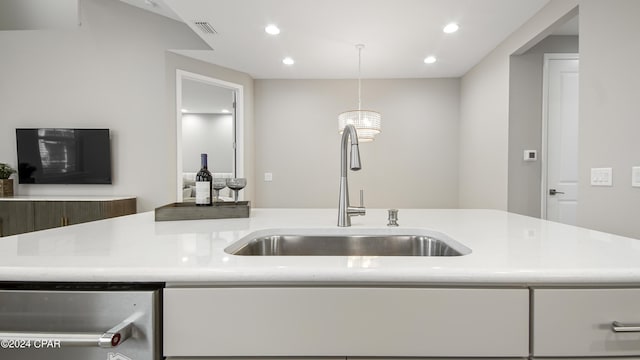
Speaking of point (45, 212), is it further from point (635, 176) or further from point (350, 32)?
point (635, 176)

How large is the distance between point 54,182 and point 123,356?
14.4ft

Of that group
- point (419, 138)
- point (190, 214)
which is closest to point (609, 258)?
point (190, 214)

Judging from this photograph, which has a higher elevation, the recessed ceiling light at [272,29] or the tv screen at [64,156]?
the recessed ceiling light at [272,29]

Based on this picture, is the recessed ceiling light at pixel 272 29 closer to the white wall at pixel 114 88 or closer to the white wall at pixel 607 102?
the white wall at pixel 114 88

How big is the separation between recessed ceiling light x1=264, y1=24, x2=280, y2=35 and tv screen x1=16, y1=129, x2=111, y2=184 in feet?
7.88

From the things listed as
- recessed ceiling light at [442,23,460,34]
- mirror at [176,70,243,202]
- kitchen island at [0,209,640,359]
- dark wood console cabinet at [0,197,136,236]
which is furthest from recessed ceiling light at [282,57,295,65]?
kitchen island at [0,209,640,359]

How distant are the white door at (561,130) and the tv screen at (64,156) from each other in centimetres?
503

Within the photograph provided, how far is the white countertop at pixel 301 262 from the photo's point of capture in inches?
24.7

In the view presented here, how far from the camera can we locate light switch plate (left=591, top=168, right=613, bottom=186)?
1925 mm

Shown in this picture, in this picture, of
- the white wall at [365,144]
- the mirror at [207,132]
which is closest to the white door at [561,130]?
the white wall at [365,144]

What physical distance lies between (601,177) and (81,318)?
2.69m

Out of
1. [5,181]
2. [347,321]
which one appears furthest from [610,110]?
[5,181]

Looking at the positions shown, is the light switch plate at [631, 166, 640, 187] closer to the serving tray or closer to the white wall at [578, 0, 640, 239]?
the white wall at [578, 0, 640, 239]

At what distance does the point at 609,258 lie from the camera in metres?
0.71
